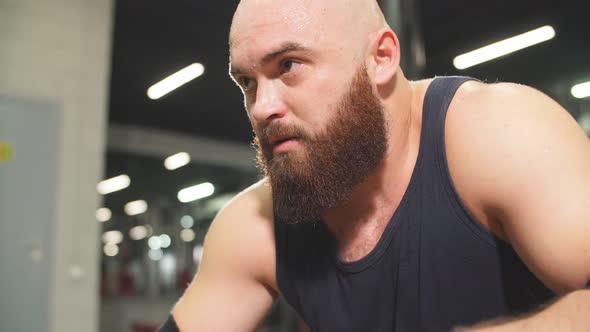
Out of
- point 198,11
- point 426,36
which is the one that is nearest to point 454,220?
point 198,11

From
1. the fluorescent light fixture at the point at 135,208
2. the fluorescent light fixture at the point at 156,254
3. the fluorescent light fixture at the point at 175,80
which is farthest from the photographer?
the fluorescent light fixture at the point at 135,208

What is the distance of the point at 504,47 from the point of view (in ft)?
15.4

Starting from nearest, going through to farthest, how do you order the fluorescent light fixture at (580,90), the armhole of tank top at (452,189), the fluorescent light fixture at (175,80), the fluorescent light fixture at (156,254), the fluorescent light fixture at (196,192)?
1. the armhole of tank top at (452,189)
2. the fluorescent light fixture at (580,90)
3. the fluorescent light fixture at (175,80)
4. the fluorescent light fixture at (156,254)
5. the fluorescent light fixture at (196,192)

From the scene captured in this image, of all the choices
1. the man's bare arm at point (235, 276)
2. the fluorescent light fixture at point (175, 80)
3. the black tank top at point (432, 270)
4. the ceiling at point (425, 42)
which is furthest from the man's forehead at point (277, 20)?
the fluorescent light fixture at point (175, 80)

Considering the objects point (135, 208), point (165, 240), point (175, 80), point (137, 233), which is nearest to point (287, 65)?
point (175, 80)

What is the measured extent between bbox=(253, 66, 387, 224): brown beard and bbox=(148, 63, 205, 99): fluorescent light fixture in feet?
14.0

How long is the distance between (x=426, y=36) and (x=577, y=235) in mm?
4181

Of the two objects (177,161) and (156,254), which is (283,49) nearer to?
(177,161)

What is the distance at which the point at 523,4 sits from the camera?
4113 mm

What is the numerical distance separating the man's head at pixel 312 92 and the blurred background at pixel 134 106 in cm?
60

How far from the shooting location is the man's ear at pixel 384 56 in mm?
976

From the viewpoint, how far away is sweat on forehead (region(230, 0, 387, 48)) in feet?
2.95

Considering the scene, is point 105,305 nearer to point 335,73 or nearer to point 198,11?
point 198,11

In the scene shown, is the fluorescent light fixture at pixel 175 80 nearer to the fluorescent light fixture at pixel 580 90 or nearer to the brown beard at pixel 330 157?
the fluorescent light fixture at pixel 580 90
